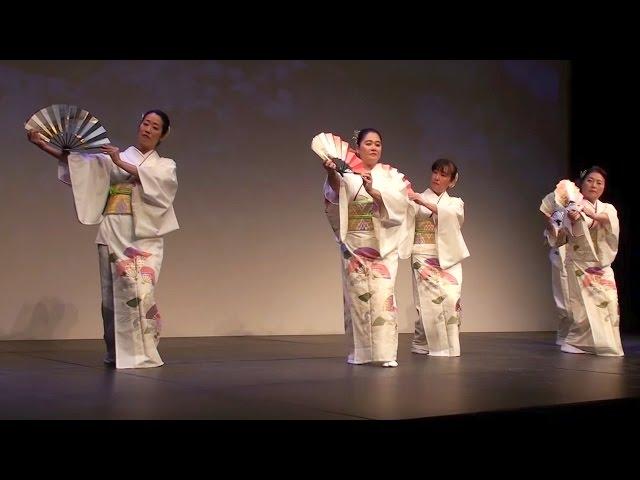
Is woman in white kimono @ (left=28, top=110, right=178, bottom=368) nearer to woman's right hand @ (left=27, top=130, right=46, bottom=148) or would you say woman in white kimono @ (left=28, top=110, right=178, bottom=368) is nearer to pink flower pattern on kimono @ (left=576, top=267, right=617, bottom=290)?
woman's right hand @ (left=27, top=130, right=46, bottom=148)

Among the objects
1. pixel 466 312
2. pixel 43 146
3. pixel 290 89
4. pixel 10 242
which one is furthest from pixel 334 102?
pixel 43 146

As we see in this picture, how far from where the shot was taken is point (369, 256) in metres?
6.18

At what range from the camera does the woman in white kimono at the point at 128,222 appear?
5.84m

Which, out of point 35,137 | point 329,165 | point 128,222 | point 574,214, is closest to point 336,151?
point 329,165

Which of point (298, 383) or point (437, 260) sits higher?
point (437, 260)

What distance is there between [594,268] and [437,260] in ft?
3.71

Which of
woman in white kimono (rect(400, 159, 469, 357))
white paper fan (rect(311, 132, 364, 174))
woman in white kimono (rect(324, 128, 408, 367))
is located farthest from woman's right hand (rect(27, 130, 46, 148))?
woman in white kimono (rect(400, 159, 469, 357))

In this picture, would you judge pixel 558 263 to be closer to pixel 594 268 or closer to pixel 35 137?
pixel 594 268

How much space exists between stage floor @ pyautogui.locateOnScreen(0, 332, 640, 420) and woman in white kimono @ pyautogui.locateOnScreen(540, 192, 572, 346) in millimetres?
562

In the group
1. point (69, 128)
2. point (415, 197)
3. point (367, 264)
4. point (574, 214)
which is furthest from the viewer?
point (574, 214)

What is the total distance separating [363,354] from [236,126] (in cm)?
324

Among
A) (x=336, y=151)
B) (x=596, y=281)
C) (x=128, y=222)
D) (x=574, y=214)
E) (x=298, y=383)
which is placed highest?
(x=336, y=151)

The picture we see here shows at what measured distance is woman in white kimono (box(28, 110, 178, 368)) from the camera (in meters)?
5.84
